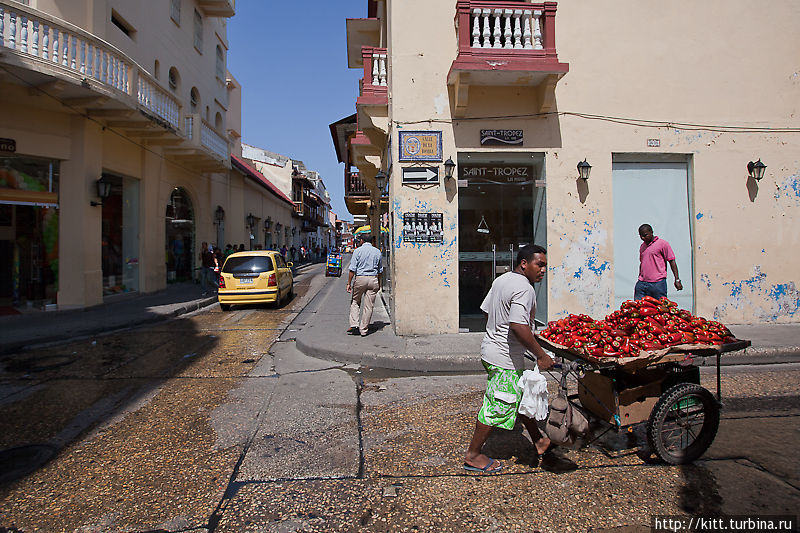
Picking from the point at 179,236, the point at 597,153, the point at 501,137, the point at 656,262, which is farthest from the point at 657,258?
the point at 179,236

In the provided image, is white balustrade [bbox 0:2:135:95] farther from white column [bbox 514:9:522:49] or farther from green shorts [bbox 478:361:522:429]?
green shorts [bbox 478:361:522:429]

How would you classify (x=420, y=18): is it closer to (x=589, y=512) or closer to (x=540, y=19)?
Answer: (x=540, y=19)

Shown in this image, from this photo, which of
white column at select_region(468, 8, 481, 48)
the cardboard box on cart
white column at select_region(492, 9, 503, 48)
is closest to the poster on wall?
white column at select_region(468, 8, 481, 48)

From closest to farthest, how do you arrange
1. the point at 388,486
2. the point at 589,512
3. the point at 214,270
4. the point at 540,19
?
the point at 589,512 < the point at 388,486 < the point at 540,19 < the point at 214,270

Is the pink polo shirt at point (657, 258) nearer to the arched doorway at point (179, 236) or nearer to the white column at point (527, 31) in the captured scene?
the white column at point (527, 31)

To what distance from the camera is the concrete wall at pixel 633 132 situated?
320 inches

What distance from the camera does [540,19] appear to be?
8.05m

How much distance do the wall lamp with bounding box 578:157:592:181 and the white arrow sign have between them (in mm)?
2680

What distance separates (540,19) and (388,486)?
8.18 metres

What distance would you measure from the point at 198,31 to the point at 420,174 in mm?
17389

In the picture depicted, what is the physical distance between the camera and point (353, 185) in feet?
92.4

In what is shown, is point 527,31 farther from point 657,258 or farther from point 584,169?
point 657,258

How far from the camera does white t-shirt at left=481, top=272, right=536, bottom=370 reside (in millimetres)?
3200

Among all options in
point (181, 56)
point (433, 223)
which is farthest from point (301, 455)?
point (181, 56)
